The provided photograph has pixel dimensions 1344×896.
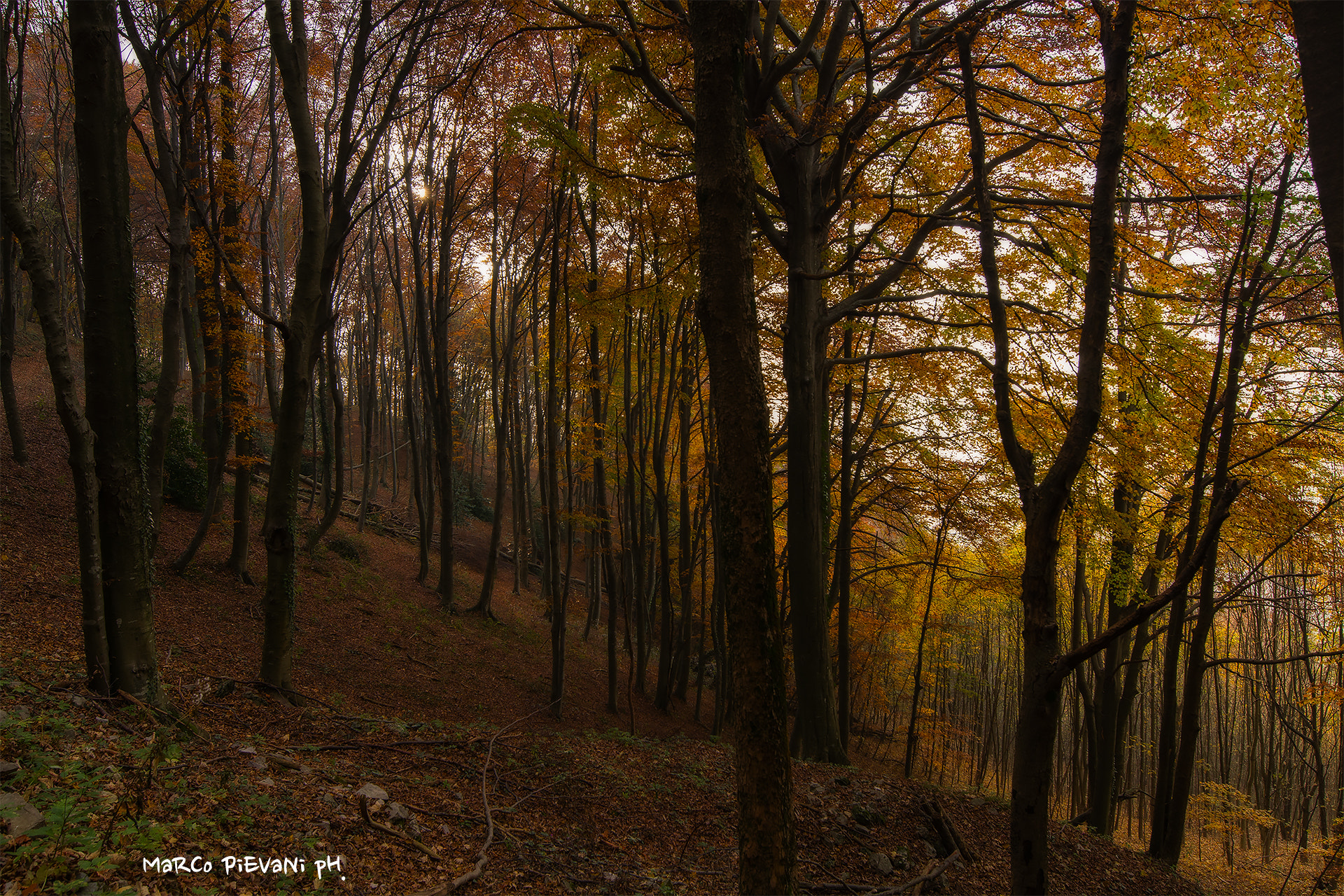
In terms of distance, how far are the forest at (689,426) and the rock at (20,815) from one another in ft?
0.06

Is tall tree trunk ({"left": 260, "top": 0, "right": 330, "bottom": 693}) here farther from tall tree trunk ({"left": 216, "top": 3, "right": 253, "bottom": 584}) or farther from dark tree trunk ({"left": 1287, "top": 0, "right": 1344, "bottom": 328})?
dark tree trunk ({"left": 1287, "top": 0, "right": 1344, "bottom": 328})

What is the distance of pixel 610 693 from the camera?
1080cm

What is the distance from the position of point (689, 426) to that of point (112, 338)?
32.6 feet

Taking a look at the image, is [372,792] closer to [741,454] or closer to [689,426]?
[741,454]

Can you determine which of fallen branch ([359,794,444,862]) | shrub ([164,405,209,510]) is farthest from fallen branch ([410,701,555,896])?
shrub ([164,405,209,510])

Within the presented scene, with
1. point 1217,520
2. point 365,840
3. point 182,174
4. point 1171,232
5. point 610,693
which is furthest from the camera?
point 610,693

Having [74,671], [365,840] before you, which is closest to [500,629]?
[74,671]

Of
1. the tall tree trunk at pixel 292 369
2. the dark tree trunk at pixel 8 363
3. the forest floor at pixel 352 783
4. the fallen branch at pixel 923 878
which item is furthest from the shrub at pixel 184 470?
the fallen branch at pixel 923 878

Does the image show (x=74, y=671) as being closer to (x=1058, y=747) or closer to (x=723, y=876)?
(x=723, y=876)

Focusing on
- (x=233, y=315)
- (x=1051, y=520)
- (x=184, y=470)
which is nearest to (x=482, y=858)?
(x=1051, y=520)

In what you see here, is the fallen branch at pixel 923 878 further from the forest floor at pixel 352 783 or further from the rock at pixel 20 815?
the rock at pixel 20 815

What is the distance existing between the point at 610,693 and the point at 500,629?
4.02 meters

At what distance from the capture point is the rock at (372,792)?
3.84 m

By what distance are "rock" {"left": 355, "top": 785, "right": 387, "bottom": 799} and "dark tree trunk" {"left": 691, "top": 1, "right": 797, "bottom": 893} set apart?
95.8 inches
